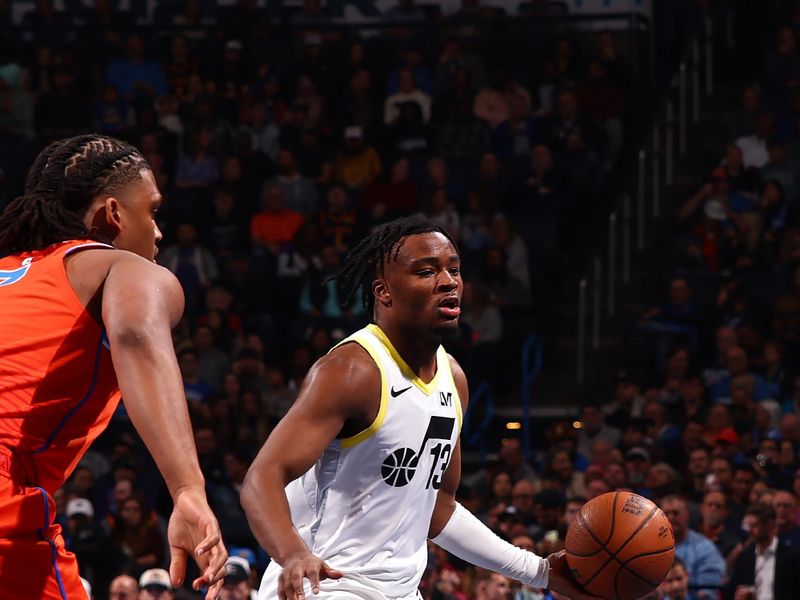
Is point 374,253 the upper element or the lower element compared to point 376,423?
upper

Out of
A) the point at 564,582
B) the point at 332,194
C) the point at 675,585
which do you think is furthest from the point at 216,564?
the point at 332,194

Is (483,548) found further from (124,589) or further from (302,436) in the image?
(124,589)

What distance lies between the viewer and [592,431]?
10938mm

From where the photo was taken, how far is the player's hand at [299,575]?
3.46 metres

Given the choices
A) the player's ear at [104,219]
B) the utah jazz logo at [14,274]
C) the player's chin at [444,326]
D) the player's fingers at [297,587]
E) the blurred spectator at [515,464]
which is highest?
the player's ear at [104,219]

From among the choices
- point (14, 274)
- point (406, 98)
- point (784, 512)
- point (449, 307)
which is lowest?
point (784, 512)

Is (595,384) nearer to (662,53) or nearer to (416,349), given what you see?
(662,53)

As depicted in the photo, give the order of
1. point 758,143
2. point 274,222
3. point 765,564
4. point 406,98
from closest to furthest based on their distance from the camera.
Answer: point 765,564 < point 758,143 < point 274,222 < point 406,98

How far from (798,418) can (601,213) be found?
400cm

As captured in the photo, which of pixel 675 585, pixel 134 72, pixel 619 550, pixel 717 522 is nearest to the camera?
pixel 619 550

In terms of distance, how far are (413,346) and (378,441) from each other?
349 millimetres

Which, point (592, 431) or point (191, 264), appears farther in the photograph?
point (191, 264)

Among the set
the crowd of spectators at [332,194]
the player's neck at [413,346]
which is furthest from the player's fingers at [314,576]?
the crowd of spectators at [332,194]

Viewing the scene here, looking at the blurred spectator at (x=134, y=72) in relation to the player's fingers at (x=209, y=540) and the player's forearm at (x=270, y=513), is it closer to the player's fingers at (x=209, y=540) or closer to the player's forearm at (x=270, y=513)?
the player's forearm at (x=270, y=513)
